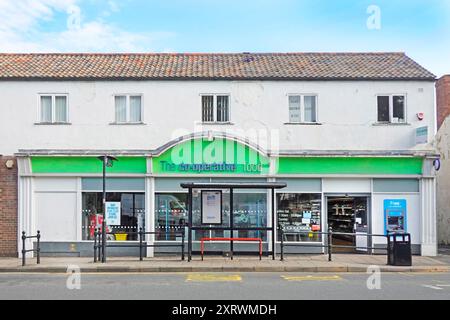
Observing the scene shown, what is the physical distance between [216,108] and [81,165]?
5.10 m

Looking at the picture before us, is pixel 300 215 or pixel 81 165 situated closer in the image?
pixel 81 165

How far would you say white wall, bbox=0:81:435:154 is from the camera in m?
20.2

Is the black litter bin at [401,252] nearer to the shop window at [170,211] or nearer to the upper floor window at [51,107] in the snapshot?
the shop window at [170,211]

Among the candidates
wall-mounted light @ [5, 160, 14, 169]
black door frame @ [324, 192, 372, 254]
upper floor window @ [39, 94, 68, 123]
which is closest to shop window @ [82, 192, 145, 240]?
wall-mounted light @ [5, 160, 14, 169]

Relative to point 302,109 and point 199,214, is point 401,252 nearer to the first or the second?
point 302,109

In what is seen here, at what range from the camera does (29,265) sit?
54.7 feet

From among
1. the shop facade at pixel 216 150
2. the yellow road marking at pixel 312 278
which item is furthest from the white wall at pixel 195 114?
the yellow road marking at pixel 312 278

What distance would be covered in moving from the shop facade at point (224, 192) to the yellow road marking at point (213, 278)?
15.5ft

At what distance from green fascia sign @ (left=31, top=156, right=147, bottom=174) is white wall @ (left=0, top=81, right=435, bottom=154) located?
2.11 feet

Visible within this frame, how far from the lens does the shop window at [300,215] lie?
19938mm

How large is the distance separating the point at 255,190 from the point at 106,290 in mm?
8851

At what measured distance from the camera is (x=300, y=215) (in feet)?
65.7

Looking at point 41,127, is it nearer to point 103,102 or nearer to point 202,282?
point 103,102

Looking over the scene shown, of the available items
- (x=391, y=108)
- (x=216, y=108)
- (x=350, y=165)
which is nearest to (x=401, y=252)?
(x=350, y=165)
